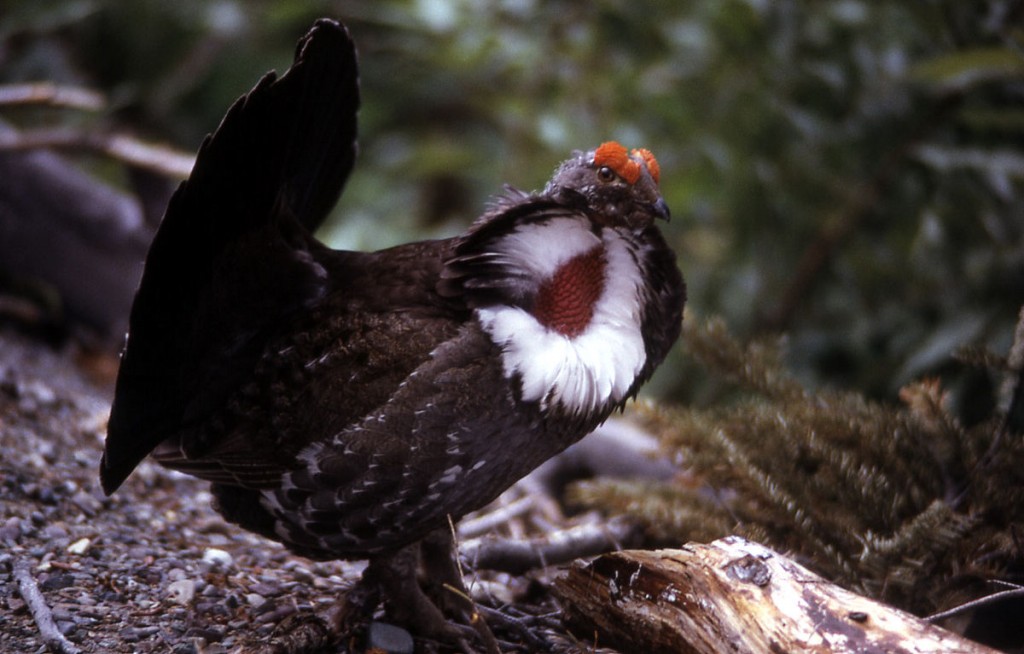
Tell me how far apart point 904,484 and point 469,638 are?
1409 millimetres

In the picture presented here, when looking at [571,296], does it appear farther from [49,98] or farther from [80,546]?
[49,98]

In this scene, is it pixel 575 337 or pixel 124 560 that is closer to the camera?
pixel 575 337

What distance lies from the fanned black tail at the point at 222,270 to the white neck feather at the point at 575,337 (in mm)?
654

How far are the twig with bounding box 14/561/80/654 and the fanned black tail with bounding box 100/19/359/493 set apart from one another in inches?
13.1

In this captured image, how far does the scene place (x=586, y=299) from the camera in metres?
3.02

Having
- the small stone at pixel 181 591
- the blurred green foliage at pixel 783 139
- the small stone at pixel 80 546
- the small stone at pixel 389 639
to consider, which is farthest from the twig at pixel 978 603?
the small stone at pixel 80 546

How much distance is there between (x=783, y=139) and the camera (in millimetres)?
5516

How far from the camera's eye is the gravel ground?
2.87 meters

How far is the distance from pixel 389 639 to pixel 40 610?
94cm

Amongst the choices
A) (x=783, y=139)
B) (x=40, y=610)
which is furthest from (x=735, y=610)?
(x=783, y=139)

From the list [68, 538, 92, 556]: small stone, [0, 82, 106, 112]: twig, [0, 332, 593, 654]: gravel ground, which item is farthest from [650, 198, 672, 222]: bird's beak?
[0, 82, 106, 112]: twig

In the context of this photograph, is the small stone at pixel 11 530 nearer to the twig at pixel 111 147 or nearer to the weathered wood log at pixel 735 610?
the weathered wood log at pixel 735 610

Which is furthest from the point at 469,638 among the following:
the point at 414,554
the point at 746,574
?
the point at 746,574

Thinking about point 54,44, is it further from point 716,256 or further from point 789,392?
point 789,392
